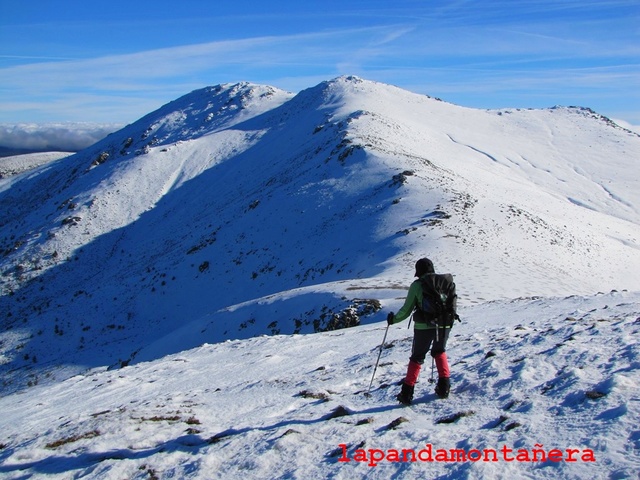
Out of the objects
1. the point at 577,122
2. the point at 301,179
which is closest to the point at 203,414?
the point at 301,179

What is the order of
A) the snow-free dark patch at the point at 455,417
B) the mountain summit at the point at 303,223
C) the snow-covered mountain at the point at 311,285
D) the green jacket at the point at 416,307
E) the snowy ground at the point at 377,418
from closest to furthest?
the snowy ground at the point at 377,418 < the snow-free dark patch at the point at 455,417 < the snow-covered mountain at the point at 311,285 < the green jacket at the point at 416,307 < the mountain summit at the point at 303,223

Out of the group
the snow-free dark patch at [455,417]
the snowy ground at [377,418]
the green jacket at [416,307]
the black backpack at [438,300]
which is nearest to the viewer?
the snowy ground at [377,418]

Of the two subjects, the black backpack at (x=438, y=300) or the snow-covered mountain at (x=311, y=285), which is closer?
the snow-covered mountain at (x=311, y=285)

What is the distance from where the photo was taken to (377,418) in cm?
775

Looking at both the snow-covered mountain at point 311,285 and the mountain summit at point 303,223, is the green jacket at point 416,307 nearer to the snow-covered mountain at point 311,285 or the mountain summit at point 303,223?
the snow-covered mountain at point 311,285

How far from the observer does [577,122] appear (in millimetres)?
98938

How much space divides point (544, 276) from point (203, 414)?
22.7 m

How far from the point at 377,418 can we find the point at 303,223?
125 ft

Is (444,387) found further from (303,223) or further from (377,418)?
(303,223)

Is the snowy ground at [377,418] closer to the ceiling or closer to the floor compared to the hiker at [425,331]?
closer to the floor

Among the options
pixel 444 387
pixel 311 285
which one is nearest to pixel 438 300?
pixel 444 387

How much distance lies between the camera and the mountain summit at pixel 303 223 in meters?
28.7

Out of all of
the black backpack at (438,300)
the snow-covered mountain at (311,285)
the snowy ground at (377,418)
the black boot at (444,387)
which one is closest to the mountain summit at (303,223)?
the snow-covered mountain at (311,285)

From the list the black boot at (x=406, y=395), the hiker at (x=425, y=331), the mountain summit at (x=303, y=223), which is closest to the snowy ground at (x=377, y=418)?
the black boot at (x=406, y=395)
